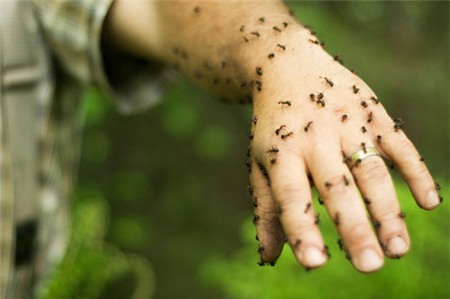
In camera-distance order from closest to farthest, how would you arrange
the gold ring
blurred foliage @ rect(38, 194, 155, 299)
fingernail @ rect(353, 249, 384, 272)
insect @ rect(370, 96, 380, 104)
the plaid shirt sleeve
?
fingernail @ rect(353, 249, 384, 272) < the gold ring < insect @ rect(370, 96, 380, 104) < the plaid shirt sleeve < blurred foliage @ rect(38, 194, 155, 299)

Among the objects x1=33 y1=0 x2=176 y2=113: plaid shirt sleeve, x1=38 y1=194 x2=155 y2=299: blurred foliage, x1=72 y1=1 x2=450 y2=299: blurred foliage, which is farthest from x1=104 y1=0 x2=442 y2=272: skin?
x1=72 y1=1 x2=450 y2=299: blurred foliage

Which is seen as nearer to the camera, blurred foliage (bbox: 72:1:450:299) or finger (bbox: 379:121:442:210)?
finger (bbox: 379:121:442:210)

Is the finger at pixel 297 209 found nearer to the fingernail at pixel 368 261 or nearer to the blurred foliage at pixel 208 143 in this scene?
the fingernail at pixel 368 261

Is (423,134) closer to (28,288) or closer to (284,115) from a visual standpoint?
(28,288)

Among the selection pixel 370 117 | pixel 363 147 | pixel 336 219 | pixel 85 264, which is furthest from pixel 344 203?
pixel 85 264

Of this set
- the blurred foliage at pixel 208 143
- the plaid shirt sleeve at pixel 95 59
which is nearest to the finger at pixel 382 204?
the plaid shirt sleeve at pixel 95 59

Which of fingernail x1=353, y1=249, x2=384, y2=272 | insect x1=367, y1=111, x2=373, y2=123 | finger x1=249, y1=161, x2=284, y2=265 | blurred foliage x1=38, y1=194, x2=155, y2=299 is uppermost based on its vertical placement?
insect x1=367, y1=111, x2=373, y2=123

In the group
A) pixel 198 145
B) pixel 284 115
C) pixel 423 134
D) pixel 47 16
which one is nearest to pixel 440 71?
pixel 423 134

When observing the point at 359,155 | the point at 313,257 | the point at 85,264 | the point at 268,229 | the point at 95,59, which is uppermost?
the point at 359,155

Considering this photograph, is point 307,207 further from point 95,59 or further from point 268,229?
point 95,59

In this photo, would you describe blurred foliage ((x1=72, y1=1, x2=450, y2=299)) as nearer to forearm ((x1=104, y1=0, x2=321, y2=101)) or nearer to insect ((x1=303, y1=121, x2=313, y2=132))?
forearm ((x1=104, y1=0, x2=321, y2=101))
